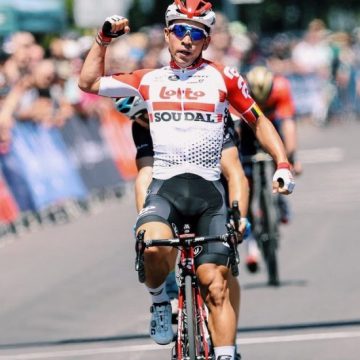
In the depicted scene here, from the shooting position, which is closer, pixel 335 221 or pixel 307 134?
pixel 335 221

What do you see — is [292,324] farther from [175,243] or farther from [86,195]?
[86,195]

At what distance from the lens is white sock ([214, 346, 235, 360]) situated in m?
8.79

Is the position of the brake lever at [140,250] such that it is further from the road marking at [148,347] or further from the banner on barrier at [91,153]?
the banner on barrier at [91,153]

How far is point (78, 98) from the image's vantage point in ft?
77.2

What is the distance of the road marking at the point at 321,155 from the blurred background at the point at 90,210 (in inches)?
0.9

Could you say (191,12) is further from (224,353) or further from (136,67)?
(136,67)

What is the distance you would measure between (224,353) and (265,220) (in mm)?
5758

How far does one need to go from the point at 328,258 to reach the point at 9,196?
4.40m

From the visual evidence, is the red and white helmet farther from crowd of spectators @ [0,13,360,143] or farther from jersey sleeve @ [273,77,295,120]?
crowd of spectators @ [0,13,360,143]

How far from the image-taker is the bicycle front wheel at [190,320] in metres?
8.57

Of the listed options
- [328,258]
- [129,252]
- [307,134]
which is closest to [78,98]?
[129,252]

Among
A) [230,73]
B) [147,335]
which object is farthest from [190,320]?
[147,335]

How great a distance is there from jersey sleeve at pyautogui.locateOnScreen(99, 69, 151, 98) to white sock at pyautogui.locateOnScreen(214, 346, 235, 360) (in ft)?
5.28

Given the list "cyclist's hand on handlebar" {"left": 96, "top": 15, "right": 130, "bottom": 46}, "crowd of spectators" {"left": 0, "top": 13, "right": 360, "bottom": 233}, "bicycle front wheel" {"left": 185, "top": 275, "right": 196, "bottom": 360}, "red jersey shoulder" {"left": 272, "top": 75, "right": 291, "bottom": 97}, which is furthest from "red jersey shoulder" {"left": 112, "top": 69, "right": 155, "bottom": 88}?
"crowd of spectators" {"left": 0, "top": 13, "right": 360, "bottom": 233}
